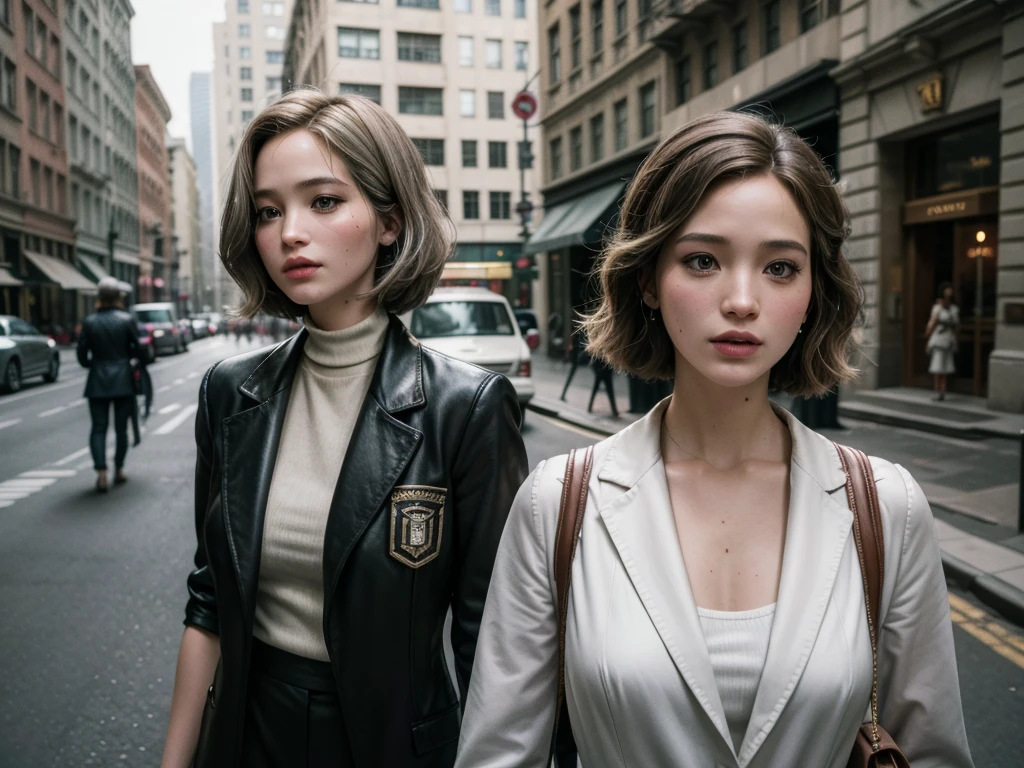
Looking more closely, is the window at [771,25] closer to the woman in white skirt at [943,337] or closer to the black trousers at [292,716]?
the woman in white skirt at [943,337]

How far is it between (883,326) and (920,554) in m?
14.7

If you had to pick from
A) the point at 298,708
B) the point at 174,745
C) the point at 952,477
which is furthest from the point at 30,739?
the point at 952,477

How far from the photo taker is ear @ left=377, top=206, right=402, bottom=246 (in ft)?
6.23

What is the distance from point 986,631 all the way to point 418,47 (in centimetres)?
5269

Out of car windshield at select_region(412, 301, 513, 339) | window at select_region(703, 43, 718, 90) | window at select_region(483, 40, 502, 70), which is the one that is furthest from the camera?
window at select_region(483, 40, 502, 70)

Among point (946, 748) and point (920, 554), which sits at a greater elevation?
point (920, 554)

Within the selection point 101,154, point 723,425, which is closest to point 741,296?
point 723,425

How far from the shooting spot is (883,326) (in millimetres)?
14930

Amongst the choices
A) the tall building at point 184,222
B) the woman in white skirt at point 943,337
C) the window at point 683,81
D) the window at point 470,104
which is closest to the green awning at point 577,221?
the window at point 683,81

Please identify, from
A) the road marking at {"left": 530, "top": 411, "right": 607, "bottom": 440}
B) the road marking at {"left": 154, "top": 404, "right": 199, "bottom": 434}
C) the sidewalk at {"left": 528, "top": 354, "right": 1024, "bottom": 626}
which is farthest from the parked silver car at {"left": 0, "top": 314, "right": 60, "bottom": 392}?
the road marking at {"left": 530, "top": 411, "right": 607, "bottom": 440}

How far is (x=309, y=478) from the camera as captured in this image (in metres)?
1.78

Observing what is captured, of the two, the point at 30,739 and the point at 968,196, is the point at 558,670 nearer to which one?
the point at 30,739

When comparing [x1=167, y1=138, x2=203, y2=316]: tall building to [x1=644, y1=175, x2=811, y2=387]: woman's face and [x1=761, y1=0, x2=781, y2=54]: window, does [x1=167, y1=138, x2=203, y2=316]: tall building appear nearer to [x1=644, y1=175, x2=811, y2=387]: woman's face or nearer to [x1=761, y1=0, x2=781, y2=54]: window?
[x1=761, y1=0, x2=781, y2=54]: window

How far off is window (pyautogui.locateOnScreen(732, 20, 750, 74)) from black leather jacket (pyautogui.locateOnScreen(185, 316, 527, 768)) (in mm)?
19244
